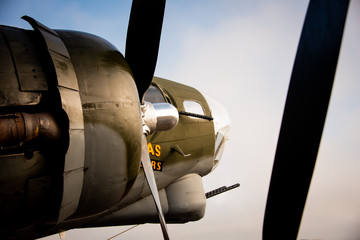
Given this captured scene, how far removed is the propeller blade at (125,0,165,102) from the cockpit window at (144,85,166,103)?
7.14 feet

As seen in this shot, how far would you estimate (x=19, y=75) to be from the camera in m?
2.87

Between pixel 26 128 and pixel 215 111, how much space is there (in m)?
6.36

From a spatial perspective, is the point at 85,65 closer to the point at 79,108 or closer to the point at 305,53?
the point at 79,108

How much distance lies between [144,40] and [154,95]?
8.48ft

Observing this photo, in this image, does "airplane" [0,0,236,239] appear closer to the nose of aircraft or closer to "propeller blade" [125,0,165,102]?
"propeller blade" [125,0,165,102]

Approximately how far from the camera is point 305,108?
2979 mm

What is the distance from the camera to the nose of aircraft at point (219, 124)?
841 centimetres

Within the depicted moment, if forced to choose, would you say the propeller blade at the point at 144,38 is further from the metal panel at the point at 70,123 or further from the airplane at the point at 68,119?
the metal panel at the point at 70,123

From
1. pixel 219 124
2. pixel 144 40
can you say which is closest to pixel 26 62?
pixel 144 40

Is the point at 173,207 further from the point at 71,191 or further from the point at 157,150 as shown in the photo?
the point at 71,191

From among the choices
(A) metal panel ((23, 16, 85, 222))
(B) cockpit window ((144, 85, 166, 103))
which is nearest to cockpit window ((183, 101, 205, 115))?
(B) cockpit window ((144, 85, 166, 103))

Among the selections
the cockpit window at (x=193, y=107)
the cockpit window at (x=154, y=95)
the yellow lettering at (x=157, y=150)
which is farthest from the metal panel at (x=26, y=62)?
the cockpit window at (x=193, y=107)

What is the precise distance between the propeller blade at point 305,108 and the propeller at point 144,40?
1.76 meters

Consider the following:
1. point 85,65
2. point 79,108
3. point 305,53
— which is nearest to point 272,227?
point 305,53
